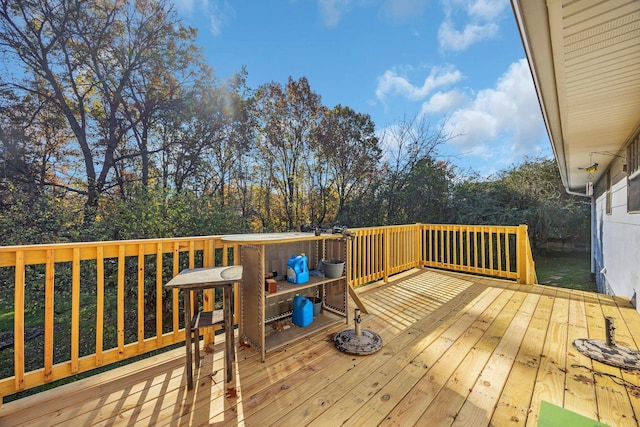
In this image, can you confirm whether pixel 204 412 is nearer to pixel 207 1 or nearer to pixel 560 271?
pixel 207 1

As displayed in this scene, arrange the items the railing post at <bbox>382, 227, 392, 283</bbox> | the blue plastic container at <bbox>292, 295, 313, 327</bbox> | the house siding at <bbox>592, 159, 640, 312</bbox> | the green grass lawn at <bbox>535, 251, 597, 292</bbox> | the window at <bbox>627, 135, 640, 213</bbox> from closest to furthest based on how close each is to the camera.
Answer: the blue plastic container at <bbox>292, 295, 313, 327</bbox> → the window at <bbox>627, 135, 640, 213</bbox> → the house siding at <bbox>592, 159, 640, 312</bbox> → the railing post at <bbox>382, 227, 392, 283</bbox> → the green grass lawn at <bbox>535, 251, 597, 292</bbox>

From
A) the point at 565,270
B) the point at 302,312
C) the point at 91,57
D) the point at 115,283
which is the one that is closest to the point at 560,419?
the point at 302,312

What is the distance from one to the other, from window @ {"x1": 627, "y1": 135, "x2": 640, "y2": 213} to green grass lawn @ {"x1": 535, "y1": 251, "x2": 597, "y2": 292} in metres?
3.79

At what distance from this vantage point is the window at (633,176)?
3.11 m

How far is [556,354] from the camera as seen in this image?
2.15 metres

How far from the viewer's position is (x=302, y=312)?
259 cm

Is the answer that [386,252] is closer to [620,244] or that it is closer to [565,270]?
[620,244]

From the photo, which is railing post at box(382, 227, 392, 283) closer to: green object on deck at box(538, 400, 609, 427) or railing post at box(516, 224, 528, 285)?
railing post at box(516, 224, 528, 285)

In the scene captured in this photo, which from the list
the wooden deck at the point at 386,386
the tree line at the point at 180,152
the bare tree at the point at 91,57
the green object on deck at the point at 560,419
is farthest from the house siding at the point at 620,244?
the bare tree at the point at 91,57

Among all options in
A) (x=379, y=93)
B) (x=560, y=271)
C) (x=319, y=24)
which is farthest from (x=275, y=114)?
(x=560, y=271)

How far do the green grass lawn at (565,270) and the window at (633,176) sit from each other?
3.79 meters

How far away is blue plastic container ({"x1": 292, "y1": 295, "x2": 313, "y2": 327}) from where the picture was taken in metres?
2.60

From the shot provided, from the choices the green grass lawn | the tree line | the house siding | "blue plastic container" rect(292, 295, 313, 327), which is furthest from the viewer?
the green grass lawn

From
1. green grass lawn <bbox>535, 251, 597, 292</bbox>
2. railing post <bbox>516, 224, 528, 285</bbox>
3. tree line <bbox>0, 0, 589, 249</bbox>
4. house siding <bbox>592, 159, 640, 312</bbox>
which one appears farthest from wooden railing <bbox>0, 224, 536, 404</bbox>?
green grass lawn <bbox>535, 251, 597, 292</bbox>
